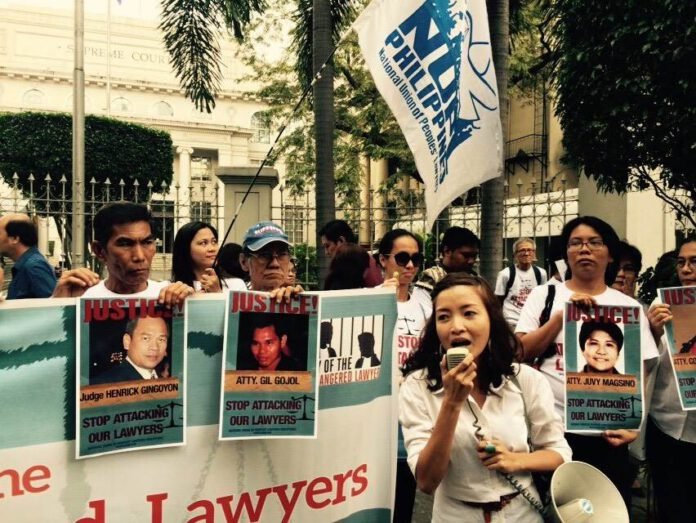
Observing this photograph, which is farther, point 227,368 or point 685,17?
point 685,17

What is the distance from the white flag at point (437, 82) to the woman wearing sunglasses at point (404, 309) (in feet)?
1.28

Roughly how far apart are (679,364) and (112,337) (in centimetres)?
238

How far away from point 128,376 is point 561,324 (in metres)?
1.76

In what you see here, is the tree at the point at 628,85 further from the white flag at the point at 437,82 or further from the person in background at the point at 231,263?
the person in background at the point at 231,263

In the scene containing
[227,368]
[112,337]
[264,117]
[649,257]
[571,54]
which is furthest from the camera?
[264,117]

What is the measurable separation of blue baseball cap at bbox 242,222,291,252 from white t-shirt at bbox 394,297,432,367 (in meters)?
0.72

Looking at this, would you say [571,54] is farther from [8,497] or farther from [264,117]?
[264,117]

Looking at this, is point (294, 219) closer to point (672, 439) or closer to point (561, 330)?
point (561, 330)

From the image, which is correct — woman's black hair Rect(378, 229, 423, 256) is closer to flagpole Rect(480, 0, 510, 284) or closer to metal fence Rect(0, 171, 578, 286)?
metal fence Rect(0, 171, 578, 286)

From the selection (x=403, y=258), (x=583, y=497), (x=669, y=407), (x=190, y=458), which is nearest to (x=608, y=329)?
(x=669, y=407)

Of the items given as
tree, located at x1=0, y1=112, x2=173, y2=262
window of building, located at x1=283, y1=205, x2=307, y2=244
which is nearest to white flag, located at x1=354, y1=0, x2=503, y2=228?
window of building, located at x1=283, y1=205, x2=307, y2=244

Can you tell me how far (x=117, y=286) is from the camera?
2.57m

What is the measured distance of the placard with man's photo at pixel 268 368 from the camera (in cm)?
239

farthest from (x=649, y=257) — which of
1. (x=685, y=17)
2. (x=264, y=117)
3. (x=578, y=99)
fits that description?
(x=264, y=117)
